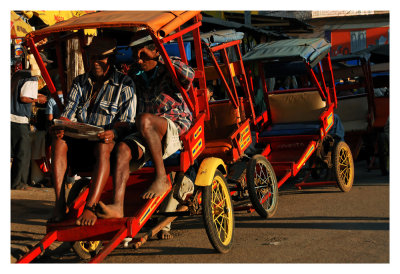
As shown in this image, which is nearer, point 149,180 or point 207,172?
point 207,172

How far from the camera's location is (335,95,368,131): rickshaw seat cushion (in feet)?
32.0

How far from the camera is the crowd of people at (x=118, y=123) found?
447 centimetres

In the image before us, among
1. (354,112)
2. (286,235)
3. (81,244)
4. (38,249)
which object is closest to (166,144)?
(81,244)

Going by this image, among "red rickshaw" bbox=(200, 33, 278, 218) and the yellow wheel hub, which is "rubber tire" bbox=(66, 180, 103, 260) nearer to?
the yellow wheel hub

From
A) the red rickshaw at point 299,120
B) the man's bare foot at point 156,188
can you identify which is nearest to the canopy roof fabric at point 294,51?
A: the red rickshaw at point 299,120

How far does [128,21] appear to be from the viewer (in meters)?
4.55

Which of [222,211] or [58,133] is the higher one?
[58,133]

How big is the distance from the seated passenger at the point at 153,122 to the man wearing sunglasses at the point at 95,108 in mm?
221

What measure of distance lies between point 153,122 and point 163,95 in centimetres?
65

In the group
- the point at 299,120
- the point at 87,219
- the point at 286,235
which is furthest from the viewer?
the point at 299,120

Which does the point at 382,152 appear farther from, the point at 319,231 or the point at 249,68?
the point at 319,231

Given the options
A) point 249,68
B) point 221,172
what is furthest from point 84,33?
point 249,68

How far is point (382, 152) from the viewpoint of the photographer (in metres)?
9.24

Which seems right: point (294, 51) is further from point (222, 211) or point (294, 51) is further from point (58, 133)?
point (58, 133)
